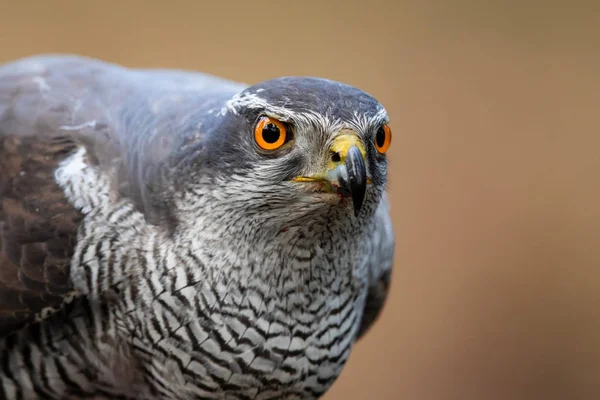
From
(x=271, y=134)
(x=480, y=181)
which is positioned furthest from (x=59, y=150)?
(x=480, y=181)

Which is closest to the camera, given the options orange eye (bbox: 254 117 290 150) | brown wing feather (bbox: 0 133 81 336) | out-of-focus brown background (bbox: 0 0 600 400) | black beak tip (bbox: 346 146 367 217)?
black beak tip (bbox: 346 146 367 217)

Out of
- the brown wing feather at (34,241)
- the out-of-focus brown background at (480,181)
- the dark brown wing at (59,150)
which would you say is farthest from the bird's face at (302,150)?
the out-of-focus brown background at (480,181)

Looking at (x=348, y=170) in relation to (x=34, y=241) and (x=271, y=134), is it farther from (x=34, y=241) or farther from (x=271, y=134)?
(x=34, y=241)

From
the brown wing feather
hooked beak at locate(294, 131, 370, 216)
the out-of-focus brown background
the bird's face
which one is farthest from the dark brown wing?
Result: the out-of-focus brown background

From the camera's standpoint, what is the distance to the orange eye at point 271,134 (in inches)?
85.1

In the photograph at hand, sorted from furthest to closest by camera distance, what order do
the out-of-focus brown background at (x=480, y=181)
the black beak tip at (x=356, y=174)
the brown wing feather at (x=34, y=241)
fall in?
the out-of-focus brown background at (x=480, y=181), the brown wing feather at (x=34, y=241), the black beak tip at (x=356, y=174)

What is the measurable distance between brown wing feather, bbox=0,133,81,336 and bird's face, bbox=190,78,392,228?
58 cm

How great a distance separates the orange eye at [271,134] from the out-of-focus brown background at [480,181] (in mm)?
2888

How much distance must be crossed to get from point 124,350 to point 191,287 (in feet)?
1.17

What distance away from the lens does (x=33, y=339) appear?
258 centimetres

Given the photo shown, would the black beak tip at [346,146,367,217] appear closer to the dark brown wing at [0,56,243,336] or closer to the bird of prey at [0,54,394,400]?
the bird of prey at [0,54,394,400]

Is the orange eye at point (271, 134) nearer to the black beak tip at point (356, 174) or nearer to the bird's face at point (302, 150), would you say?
the bird's face at point (302, 150)

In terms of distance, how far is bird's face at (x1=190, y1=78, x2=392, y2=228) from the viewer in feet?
6.89

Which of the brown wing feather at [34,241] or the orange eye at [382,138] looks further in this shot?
the brown wing feather at [34,241]
